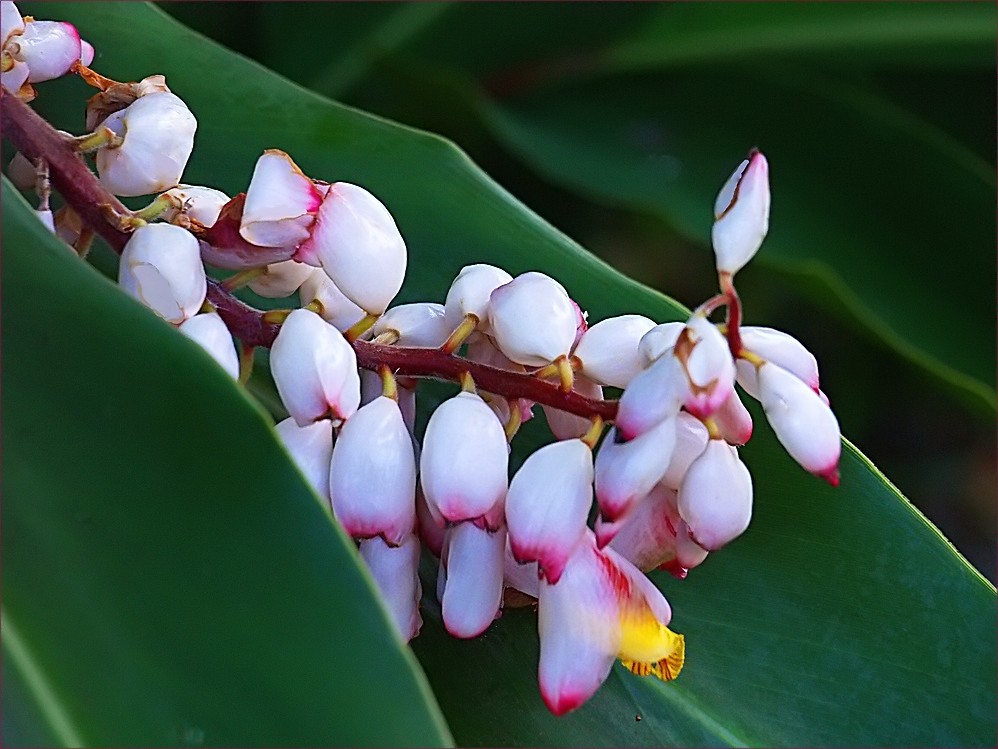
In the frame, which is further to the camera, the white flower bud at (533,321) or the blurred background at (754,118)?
the blurred background at (754,118)

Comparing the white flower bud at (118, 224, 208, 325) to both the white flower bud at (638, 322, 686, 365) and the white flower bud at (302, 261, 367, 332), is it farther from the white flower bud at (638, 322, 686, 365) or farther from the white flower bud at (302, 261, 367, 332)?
the white flower bud at (638, 322, 686, 365)

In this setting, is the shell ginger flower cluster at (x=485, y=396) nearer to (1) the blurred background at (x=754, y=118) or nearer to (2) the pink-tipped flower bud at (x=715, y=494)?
(2) the pink-tipped flower bud at (x=715, y=494)

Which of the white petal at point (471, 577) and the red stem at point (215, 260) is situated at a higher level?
the red stem at point (215, 260)

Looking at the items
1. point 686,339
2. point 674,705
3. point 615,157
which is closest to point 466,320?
point 686,339

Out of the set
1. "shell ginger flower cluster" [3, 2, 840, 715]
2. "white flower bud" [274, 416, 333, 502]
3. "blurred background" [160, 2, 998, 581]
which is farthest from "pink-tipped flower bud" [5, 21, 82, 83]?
"blurred background" [160, 2, 998, 581]

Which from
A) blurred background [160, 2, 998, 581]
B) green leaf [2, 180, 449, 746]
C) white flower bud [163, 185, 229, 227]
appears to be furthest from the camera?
blurred background [160, 2, 998, 581]

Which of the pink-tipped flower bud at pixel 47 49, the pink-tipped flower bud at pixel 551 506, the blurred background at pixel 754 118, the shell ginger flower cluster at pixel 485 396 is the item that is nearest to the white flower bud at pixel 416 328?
the shell ginger flower cluster at pixel 485 396

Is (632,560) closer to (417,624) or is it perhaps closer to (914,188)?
(417,624)
